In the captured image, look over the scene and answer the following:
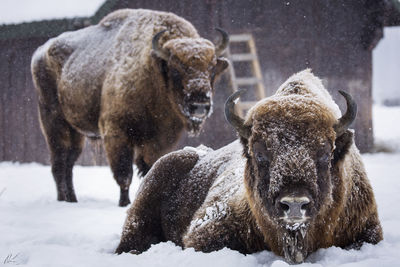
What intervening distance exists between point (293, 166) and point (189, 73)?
3.47m

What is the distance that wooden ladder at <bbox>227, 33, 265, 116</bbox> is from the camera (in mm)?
10250

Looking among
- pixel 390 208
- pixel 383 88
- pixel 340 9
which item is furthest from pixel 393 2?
pixel 383 88

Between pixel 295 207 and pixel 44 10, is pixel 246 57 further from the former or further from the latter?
pixel 295 207

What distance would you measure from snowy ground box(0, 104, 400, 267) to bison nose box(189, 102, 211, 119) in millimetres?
1393

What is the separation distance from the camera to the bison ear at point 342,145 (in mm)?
2830

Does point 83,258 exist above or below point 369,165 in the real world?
above

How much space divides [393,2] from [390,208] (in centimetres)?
721

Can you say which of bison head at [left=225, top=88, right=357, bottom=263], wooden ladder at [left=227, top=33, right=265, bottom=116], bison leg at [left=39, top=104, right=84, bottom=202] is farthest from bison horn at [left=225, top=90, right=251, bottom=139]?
wooden ladder at [left=227, top=33, right=265, bottom=116]

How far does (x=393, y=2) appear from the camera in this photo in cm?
1030

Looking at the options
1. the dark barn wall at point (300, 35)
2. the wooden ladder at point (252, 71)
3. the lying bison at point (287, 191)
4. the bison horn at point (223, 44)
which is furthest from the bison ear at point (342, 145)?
the dark barn wall at point (300, 35)

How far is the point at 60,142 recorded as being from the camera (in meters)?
7.64

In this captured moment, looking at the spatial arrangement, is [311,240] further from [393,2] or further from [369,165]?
[393,2]

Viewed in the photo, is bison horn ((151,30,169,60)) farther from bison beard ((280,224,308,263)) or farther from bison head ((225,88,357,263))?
bison beard ((280,224,308,263))

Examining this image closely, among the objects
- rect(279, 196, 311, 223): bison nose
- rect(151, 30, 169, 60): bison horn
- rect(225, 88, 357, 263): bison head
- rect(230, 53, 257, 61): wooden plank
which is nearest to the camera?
rect(279, 196, 311, 223): bison nose
